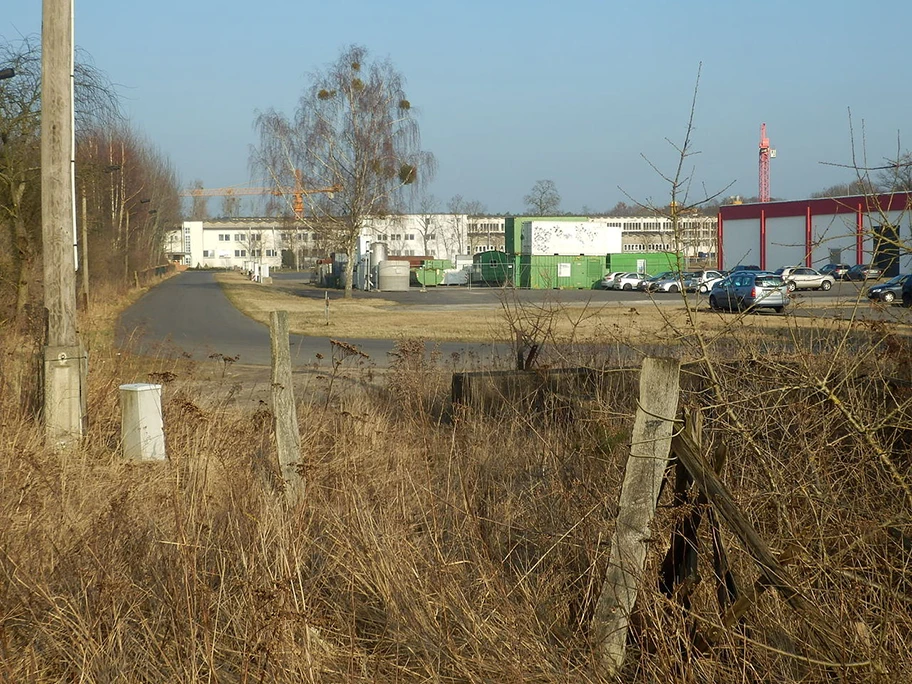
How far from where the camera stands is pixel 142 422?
7992mm

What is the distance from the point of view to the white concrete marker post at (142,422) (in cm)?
782

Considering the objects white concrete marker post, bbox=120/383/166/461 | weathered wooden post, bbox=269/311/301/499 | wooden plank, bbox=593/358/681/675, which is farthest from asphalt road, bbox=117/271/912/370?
weathered wooden post, bbox=269/311/301/499

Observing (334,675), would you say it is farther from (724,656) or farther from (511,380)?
(511,380)

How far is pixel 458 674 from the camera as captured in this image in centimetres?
362

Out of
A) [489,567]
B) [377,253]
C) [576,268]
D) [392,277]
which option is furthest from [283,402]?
[576,268]

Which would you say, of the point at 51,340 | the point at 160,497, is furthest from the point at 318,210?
the point at 160,497

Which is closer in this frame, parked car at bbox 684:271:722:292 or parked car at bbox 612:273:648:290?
parked car at bbox 684:271:722:292

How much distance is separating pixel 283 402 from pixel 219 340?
20.0m

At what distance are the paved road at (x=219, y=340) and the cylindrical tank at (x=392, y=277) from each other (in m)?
14.1

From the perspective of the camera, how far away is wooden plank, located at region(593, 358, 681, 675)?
342 cm

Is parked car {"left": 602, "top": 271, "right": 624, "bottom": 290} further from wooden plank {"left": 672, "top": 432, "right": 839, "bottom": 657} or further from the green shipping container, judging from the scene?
wooden plank {"left": 672, "top": 432, "right": 839, "bottom": 657}

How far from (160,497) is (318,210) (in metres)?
42.8

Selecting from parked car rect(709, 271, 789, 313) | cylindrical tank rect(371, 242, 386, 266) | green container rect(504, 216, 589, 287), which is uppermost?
green container rect(504, 216, 589, 287)

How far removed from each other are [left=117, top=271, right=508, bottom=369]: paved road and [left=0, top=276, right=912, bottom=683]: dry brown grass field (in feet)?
13.5
